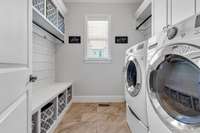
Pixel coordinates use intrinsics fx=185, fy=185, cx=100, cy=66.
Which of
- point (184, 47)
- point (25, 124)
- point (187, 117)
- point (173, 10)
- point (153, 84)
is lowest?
point (25, 124)

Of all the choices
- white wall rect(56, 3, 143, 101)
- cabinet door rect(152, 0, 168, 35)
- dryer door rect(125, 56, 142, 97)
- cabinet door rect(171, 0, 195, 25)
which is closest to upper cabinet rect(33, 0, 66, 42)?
white wall rect(56, 3, 143, 101)

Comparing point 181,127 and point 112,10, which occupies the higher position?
point 112,10

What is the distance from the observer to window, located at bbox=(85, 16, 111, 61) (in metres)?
4.41

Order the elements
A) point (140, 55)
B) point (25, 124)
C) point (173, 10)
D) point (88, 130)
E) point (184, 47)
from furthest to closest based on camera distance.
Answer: point (88, 130) → point (140, 55) → point (173, 10) → point (25, 124) → point (184, 47)

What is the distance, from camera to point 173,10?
4.98 feet

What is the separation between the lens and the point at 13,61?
86 cm

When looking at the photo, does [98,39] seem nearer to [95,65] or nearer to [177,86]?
[95,65]

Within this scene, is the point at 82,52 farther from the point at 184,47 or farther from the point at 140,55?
the point at 184,47

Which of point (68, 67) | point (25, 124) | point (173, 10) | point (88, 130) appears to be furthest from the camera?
point (68, 67)

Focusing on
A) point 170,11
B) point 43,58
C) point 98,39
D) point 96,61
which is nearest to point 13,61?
point 170,11

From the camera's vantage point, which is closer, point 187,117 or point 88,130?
point 187,117

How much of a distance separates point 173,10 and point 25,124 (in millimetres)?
1389

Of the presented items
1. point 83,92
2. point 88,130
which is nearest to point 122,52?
point 83,92

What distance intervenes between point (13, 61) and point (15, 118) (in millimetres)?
277
